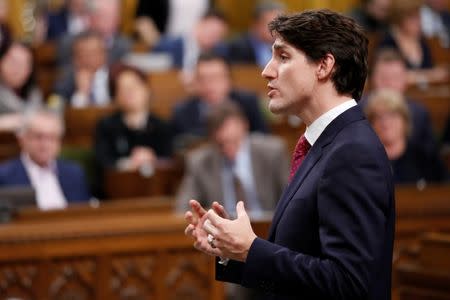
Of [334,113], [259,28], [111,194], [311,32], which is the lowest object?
[111,194]

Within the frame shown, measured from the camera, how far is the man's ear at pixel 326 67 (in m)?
2.29

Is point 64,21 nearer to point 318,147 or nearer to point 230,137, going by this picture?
point 230,137

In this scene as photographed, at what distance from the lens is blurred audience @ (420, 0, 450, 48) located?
9992 mm

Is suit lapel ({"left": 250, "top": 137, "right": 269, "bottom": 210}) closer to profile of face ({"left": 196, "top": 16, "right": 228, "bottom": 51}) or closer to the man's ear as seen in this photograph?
profile of face ({"left": 196, "top": 16, "right": 228, "bottom": 51})

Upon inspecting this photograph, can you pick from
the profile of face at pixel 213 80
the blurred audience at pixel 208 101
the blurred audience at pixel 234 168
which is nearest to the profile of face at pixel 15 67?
the blurred audience at pixel 208 101

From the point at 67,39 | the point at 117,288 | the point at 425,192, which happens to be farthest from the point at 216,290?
the point at 67,39

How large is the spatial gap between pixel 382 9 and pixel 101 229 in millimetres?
5638

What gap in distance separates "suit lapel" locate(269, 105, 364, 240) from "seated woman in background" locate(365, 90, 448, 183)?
11.5 feet

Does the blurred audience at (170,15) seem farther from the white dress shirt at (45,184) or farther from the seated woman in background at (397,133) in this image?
the seated woman in background at (397,133)

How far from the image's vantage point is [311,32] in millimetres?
2305

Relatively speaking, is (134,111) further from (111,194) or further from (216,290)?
(216,290)

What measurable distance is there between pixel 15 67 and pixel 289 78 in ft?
18.5

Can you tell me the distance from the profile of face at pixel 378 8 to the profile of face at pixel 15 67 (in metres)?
3.45

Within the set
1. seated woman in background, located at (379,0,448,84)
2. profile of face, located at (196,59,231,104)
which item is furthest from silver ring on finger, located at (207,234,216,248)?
seated woman in background, located at (379,0,448,84)
